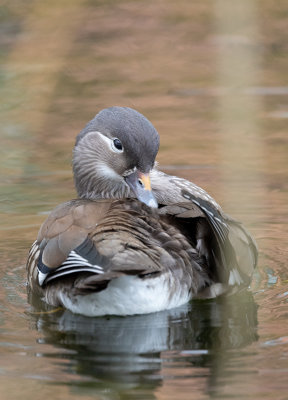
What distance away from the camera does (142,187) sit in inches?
202

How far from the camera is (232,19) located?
166cm

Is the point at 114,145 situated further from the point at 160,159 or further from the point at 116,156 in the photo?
the point at 160,159

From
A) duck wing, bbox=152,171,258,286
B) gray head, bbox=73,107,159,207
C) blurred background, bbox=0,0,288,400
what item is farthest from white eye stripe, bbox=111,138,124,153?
blurred background, bbox=0,0,288,400

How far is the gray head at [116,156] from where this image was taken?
5156mm

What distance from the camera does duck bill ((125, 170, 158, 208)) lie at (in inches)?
196

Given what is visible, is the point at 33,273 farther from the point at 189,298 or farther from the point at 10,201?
Result: the point at 10,201

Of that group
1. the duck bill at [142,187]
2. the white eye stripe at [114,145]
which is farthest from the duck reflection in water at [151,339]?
the white eye stripe at [114,145]

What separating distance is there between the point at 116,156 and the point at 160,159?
250 cm

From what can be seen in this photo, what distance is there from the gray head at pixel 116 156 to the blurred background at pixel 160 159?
1.77ft

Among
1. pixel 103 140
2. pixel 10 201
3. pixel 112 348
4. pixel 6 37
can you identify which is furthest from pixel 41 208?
pixel 6 37

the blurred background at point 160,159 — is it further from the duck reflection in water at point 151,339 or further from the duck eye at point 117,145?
the duck eye at point 117,145

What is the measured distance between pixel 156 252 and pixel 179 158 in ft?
11.5

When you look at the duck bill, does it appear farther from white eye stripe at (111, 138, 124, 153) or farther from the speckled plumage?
white eye stripe at (111, 138, 124, 153)

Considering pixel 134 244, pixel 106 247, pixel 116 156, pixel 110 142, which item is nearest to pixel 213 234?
pixel 134 244
